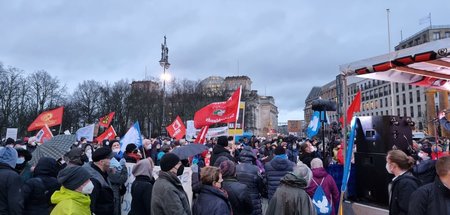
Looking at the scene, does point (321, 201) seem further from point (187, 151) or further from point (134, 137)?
point (134, 137)

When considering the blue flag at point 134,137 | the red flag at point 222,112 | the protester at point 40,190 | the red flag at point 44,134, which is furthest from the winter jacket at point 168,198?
the red flag at point 44,134

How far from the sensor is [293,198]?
14.3 ft

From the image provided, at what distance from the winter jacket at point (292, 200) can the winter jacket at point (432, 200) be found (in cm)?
122

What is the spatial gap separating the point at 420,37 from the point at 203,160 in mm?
79143

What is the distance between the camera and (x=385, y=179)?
21.1 feet

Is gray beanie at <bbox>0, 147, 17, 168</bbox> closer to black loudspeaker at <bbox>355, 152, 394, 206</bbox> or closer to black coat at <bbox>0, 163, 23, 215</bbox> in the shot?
black coat at <bbox>0, 163, 23, 215</bbox>

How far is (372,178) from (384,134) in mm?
874

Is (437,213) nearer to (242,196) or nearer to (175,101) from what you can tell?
(242,196)

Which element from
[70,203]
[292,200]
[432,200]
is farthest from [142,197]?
[432,200]

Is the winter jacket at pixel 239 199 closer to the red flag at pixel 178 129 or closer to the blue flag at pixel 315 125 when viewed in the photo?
the blue flag at pixel 315 125

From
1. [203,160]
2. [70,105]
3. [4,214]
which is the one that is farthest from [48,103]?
[4,214]

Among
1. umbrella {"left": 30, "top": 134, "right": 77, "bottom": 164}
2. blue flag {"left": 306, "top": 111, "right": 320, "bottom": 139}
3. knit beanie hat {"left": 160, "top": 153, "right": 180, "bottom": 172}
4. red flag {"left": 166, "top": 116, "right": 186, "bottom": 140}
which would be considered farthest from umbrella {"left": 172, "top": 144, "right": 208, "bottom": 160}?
red flag {"left": 166, "top": 116, "right": 186, "bottom": 140}

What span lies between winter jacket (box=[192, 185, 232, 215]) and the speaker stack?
11.6 ft

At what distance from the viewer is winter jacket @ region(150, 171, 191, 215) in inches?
170
